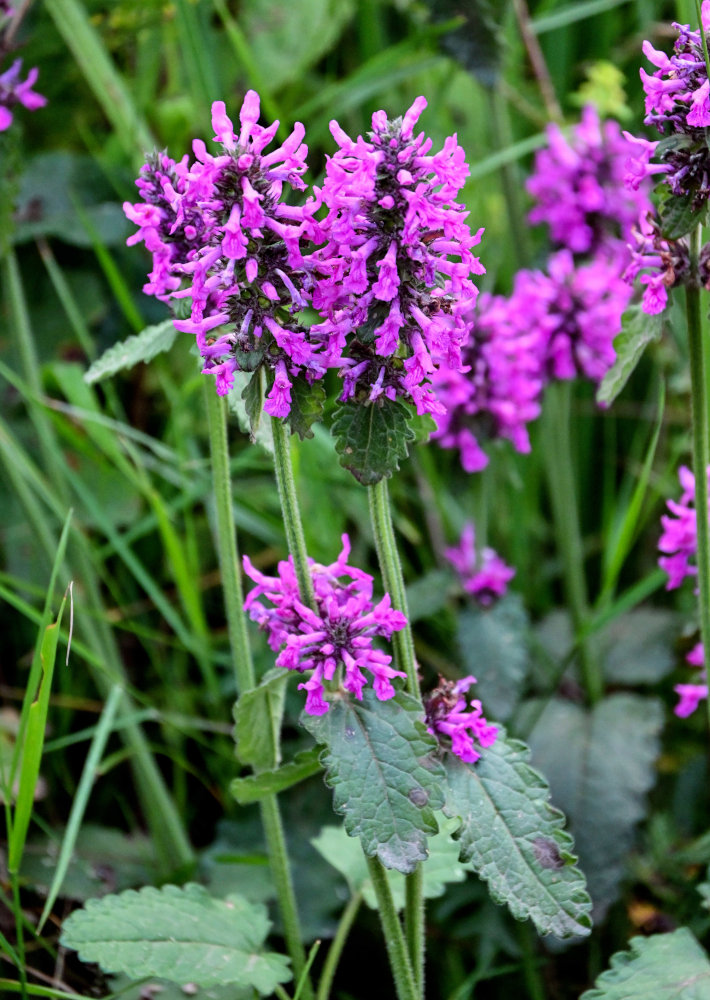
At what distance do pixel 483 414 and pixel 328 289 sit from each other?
1.21 m

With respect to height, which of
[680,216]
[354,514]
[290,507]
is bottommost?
[354,514]

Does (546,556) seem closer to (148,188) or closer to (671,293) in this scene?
(671,293)

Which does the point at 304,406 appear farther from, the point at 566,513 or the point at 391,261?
the point at 566,513

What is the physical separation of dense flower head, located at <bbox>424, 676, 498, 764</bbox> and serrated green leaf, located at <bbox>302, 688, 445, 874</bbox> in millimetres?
75

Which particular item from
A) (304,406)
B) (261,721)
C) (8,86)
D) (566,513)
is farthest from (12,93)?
(566,513)

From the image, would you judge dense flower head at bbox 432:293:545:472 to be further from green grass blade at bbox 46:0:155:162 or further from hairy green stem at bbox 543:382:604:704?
green grass blade at bbox 46:0:155:162

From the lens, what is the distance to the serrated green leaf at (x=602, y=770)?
218cm

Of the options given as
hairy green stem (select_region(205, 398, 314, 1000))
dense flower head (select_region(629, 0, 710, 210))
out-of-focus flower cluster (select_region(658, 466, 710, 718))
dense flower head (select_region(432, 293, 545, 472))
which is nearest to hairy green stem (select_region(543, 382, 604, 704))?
dense flower head (select_region(432, 293, 545, 472))

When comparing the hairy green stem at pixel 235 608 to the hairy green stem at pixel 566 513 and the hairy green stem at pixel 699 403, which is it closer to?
the hairy green stem at pixel 699 403

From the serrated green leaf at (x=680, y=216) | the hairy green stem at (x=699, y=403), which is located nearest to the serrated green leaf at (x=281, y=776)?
the hairy green stem at (x=699, y=403)

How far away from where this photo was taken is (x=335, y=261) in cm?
120

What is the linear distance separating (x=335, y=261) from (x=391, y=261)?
73mm

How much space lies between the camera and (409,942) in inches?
60.6

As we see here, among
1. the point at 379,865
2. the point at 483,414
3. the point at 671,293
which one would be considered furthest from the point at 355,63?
the point at 379,865
